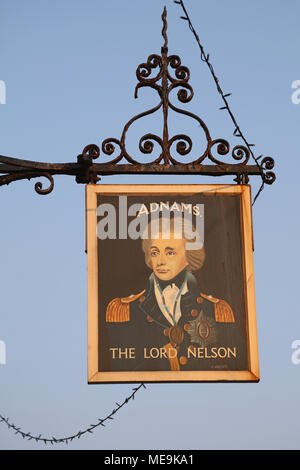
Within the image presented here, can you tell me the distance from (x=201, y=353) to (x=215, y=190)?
1.41 meters

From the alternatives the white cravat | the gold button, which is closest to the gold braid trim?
the white cravat

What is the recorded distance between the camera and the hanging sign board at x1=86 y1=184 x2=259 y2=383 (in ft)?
22.1

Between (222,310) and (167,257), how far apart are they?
0.63 m

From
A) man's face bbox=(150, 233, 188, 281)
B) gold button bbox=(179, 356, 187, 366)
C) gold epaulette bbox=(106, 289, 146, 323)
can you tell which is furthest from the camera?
man's face bbox=(150, 233, 188, 281)

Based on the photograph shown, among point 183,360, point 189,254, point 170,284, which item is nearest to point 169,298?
point 170,284

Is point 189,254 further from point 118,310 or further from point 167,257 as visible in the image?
point 118,310

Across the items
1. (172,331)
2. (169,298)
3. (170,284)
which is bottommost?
(172,331)

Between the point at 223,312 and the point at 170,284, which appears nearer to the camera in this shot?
the point at 223,312

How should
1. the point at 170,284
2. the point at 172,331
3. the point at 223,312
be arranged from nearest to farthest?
1. the point at 172,331
2. the point at 223,312
3. the point at 170,284

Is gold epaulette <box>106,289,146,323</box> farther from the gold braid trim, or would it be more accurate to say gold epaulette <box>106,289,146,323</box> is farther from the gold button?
the gold braid trim

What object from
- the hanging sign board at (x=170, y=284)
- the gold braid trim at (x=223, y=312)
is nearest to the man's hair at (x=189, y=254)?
the hanging sign board at (x=170, y=284)

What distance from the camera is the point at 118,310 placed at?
22.5 feet

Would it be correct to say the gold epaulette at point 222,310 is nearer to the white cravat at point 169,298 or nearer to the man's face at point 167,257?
the white cravat at point 169,298

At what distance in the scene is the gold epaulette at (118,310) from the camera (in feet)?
22.4
